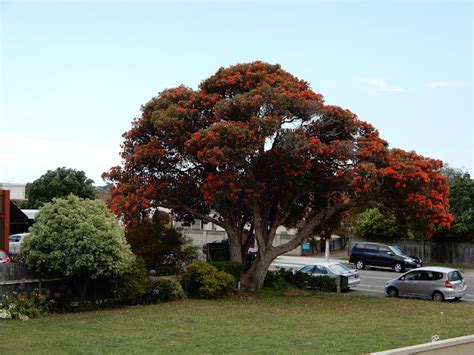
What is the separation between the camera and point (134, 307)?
22.2 metres

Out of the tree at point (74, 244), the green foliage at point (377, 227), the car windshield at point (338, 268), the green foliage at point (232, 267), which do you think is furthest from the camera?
the green foliage at point (377, 227)

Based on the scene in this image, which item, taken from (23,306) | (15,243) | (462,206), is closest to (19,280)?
(23,306)

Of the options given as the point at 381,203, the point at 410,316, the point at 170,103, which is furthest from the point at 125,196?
the point at 410,316

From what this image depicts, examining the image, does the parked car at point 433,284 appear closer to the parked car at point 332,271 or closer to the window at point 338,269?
the parked car at point 332,271

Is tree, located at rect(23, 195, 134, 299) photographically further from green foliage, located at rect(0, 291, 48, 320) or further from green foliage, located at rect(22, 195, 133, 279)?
green foliage, located at rect(0, 291, 48, 320)

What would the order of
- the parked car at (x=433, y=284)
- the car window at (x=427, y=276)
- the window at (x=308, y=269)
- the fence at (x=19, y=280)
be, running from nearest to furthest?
the fence at (x=19, y=280), the parked car at (x=433, y=284), the car window at (x=427, y=276), the window at (x=308, y=269)

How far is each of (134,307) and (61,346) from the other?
7.95m

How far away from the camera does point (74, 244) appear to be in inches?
806

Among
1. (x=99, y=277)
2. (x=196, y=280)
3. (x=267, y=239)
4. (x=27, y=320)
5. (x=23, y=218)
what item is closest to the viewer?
(x=27, y=320)

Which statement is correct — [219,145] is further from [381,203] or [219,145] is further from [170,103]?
[381,203]

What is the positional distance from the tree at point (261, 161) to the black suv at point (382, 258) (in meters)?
13.5

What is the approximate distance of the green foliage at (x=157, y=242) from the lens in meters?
27.0

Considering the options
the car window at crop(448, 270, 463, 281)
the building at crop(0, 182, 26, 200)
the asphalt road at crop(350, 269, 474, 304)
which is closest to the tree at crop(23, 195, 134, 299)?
the car window at crop(448, 270, 463, 281)

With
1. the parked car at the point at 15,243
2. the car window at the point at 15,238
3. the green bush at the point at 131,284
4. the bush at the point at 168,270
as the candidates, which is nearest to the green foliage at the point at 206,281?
the bush at the point at 168,270
